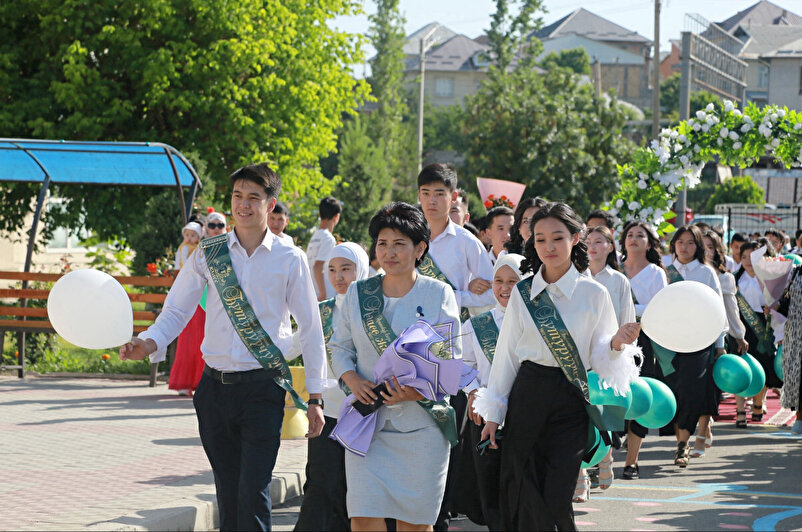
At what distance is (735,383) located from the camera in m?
10.9

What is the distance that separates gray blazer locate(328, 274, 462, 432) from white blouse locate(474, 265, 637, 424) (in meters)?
0.46

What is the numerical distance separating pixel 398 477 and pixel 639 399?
3487 mm

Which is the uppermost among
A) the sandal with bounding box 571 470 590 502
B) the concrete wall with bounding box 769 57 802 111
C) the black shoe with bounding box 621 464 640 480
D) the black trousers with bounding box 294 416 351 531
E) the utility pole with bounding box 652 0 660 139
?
the concrete wall with bounding box 769 57 802 111

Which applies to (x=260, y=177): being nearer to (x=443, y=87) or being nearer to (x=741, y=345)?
(x=741, y=345)

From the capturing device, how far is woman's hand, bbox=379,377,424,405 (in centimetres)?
525

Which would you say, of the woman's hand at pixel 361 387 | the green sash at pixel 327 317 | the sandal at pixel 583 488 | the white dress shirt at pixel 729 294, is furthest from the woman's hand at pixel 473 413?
the white dress shirt at pixel 729 294

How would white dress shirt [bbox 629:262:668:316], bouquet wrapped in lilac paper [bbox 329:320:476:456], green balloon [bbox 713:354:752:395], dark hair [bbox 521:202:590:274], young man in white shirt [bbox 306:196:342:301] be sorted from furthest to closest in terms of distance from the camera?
young man in white shirt [bbox 306:196:342:301], green balloon [bbox 713:354:752:395], white dress shirt [bbox 629:262:668:316], dark hair [bbox 521:202:590:274], bouquet wrapped in lilac paper [bbox 329:320:476:456]

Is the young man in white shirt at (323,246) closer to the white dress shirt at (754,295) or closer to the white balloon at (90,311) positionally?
the white dress shirt at (754,295)

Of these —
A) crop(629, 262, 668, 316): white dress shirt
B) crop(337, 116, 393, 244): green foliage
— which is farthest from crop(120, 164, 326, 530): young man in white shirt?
crop(337, 116, 393, 244): green foliage

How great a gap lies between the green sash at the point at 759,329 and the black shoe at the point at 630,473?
4.84 m

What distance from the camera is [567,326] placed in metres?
5.80

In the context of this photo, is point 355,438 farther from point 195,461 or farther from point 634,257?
point 634,257

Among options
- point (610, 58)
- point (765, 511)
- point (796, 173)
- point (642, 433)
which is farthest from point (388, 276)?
point (610, 58)

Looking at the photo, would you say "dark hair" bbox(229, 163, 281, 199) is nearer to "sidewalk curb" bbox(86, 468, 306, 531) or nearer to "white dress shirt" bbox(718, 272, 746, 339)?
"sidewalk curb" bbox(86, 468, 306, 531)
